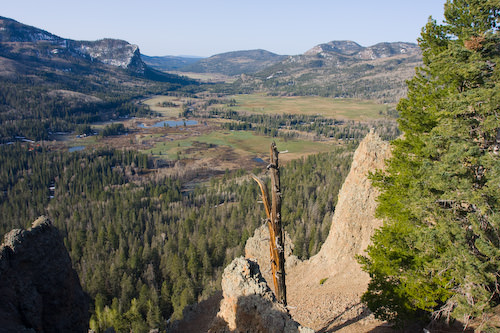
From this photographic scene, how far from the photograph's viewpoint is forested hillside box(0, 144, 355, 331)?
49.6 m

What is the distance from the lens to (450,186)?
12523 mm

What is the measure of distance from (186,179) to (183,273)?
74.6 meters

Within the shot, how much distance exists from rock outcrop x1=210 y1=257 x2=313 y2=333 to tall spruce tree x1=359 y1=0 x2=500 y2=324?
6.04 metres

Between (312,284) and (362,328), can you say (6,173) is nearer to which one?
(312,284)

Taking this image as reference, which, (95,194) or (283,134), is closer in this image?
(95,194)

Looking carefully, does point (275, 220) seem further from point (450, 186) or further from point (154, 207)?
point (154, 207)

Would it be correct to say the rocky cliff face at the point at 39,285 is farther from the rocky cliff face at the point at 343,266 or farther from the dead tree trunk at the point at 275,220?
the rocky cliff face at the point at 343,266

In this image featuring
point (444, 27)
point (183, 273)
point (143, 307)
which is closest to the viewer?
point (444, 27)

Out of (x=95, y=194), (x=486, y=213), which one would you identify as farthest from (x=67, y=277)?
(x=95, y=194)

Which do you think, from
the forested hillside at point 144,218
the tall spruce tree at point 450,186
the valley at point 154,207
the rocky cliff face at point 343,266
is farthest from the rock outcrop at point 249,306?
the forested hillside at point 144,218

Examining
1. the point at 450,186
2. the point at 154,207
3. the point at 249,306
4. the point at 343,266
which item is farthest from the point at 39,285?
the point at 154,207

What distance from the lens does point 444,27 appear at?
14984 millimetres

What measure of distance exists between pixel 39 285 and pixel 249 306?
25.7 feet

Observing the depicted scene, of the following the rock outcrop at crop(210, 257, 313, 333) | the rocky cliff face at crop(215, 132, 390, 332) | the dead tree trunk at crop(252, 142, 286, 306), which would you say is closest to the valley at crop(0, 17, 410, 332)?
the dead tree trunk at crop(252, 142, 286, 306)
